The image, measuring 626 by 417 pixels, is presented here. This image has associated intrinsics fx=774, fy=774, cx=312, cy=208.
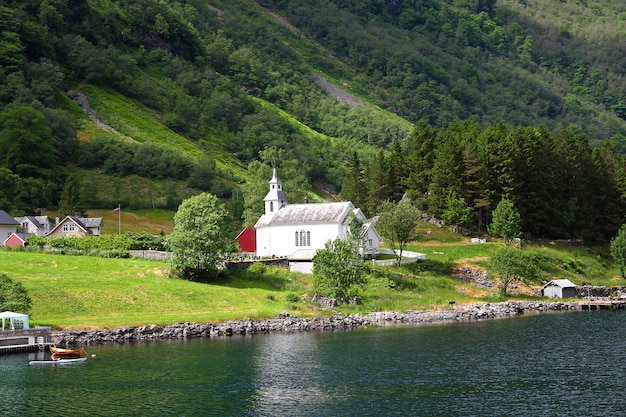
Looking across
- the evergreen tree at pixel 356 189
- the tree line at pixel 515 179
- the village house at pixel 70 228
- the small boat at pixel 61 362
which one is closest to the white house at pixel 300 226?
the tree line at pixel 515 179

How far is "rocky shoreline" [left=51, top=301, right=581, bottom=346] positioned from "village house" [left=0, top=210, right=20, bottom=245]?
182ft

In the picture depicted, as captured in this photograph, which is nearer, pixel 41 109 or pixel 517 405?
pixel 517 405

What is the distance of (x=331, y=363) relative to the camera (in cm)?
6144

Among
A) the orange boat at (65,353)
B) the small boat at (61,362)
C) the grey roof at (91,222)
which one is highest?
the grey roof at (91,222)

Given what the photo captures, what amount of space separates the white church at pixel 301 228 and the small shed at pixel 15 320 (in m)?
40.2

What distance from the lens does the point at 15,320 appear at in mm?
70688

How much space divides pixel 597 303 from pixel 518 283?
10.9m

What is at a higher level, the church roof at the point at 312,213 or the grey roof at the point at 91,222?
the grey roof at the point at 91,222

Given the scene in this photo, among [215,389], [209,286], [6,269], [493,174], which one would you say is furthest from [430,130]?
[215,389]

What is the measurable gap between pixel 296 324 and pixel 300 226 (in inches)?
1223

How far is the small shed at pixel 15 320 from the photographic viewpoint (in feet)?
230

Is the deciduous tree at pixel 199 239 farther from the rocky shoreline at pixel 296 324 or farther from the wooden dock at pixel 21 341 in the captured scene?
the wooden dock at pixel 21 341

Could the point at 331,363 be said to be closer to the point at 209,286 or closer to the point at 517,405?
the point at 517,405

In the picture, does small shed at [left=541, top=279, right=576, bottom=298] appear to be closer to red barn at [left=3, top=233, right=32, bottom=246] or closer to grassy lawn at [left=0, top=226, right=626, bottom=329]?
grassy lawn at [left=0, top=226, right=626, bottom=329]
